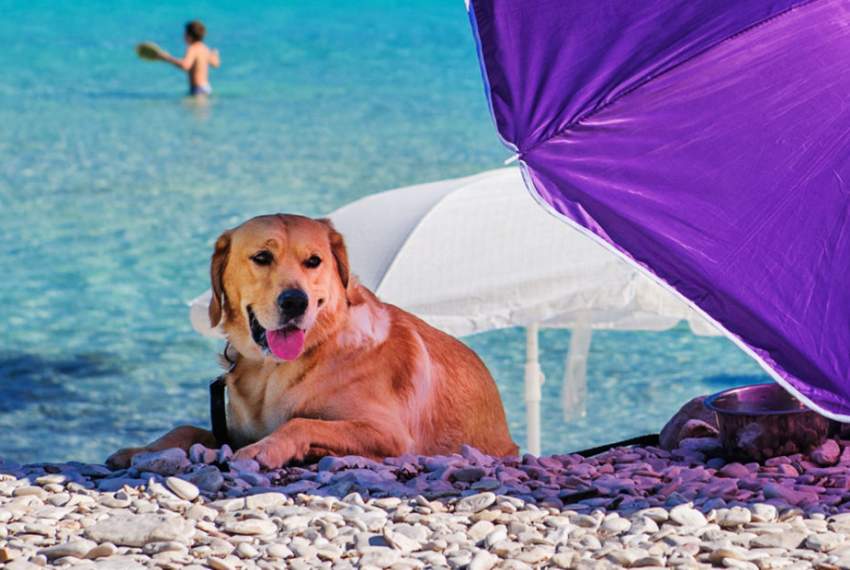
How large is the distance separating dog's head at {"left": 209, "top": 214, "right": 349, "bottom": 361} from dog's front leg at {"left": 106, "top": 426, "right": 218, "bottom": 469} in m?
0.33

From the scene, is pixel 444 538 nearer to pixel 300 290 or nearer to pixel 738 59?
pixel 300 290

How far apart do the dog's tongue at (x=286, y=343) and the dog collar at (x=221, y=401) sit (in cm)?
26

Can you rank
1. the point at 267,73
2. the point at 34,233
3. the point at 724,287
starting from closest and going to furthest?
the point at 724,287 < the point at 34,233 < the point at 267,73

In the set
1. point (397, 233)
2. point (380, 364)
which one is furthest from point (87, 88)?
point (380, 364)

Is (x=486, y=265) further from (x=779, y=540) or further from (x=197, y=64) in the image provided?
(x=197, y=64)

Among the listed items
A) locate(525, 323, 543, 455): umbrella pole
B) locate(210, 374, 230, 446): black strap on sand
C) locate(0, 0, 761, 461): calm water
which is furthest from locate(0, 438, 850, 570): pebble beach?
locate(0, 0, 761, 461): calm water

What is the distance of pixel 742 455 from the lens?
4.59 metres

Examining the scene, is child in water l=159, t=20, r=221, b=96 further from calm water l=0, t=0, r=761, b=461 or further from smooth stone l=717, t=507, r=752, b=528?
smooth stone l=717, t=507, r=752, b=528

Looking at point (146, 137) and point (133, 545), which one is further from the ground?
point (146, 137)

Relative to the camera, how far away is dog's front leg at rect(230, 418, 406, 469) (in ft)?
14.1

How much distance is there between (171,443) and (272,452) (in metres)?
0.49

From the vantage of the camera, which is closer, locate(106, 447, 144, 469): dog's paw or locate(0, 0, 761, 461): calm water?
locate(106, 447, 144, 469): dog's paw

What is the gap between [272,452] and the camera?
4.28 meters

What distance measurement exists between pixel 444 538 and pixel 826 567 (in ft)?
2.89
